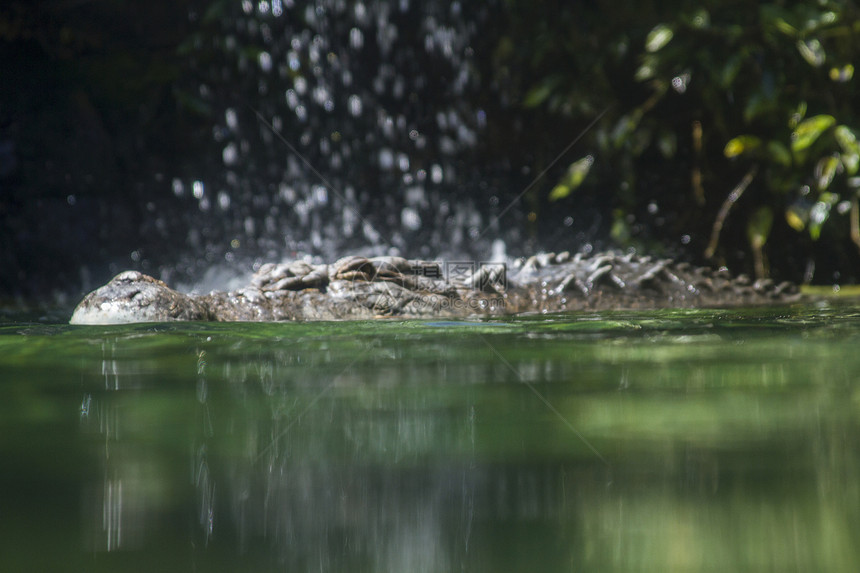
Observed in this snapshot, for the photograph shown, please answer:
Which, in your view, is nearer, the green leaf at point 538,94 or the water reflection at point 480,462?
the water reflection at point 480,462

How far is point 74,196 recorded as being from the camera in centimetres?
490

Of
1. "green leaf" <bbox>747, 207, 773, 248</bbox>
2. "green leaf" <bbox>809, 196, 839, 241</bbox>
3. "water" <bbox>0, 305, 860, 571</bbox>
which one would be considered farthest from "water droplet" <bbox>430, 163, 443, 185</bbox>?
"water" <bbox>0, 305, 860, 571</bbox>

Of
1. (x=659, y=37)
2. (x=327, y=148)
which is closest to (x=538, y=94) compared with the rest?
(x=659, y=37)

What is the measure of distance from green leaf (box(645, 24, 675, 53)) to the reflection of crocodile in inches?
51.6

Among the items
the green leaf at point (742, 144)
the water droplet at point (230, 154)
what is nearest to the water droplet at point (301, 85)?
the water droplet at point (230, 154)

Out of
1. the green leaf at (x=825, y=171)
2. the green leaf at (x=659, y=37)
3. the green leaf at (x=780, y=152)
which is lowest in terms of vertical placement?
the green leaf at (x=825, y=171)

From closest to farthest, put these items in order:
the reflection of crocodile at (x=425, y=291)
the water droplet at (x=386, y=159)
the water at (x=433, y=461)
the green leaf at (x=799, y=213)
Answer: the water at (x=433, y=461), the reflection of crocodile at (x=425, y=291), the green leaf at (x=799, y=213), the water droplet at (x=386, y=159)

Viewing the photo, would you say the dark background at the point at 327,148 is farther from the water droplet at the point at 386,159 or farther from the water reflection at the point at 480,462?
the water reflection at the point at 480,462

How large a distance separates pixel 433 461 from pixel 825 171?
407 centimetres

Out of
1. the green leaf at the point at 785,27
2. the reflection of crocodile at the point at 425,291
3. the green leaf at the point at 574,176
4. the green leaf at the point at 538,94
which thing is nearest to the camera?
the reflection of crocodile at the point at 425,291

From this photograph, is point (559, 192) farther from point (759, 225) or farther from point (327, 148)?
point (327, 148)

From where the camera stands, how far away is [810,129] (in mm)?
3951

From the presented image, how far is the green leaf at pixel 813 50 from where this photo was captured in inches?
151

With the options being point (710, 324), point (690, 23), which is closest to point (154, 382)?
point (710, 324)
